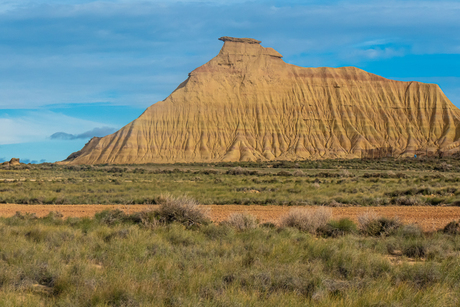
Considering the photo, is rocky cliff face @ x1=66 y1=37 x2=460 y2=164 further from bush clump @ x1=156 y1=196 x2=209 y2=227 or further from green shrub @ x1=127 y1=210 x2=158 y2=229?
bush clump @ x1=156 y1=196 x2=209 y2=227

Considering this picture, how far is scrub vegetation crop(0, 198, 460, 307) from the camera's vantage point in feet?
17.7

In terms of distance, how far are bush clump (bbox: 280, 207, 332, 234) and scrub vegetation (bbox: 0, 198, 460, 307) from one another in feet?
2.16

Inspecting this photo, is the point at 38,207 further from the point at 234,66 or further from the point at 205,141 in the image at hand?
the point at 234,66

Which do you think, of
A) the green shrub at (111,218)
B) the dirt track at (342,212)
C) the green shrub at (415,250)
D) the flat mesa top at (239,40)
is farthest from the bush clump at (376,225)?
the flat mesa top at (239,40)

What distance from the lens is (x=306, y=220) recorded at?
11.2m

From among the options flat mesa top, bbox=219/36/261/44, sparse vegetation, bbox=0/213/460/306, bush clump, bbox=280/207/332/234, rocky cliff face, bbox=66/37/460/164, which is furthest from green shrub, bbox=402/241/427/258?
flat mesa top, bbox=219/36/261/44

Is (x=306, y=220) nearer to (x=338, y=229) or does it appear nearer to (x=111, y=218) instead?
(x=338, y=229)

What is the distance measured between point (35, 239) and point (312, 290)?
257 inches

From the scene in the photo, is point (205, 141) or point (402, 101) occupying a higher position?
point (402, 101)

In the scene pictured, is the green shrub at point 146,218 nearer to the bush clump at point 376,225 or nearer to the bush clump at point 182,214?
the bush clump at point 182,214

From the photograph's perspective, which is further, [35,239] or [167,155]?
[167,155]

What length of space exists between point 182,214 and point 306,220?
339 centimetres

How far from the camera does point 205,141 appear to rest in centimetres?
9612

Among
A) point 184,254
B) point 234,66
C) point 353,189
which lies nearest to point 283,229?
point 184,254
